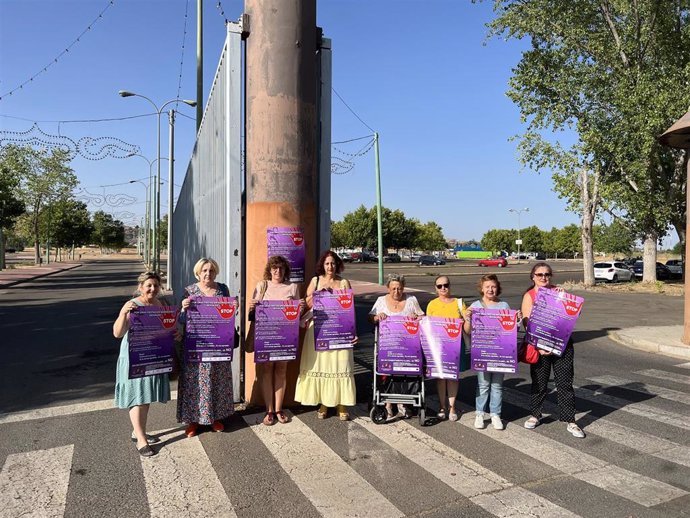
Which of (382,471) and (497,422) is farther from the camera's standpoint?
(497,422)

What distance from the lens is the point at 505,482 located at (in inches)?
155

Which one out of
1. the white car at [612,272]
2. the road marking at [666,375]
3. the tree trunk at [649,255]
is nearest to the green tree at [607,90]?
the tree trunk at [649,255]

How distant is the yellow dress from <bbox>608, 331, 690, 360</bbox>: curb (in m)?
7.55

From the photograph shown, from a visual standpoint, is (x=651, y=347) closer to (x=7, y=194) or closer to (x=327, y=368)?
(x=327, y=368)

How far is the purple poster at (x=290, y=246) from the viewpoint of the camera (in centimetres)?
578

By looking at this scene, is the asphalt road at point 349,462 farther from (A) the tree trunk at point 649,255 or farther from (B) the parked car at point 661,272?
(B) the parked car at point 661,272

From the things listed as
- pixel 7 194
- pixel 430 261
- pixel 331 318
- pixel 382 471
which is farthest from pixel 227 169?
pixel 430 261

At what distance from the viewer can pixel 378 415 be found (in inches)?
208

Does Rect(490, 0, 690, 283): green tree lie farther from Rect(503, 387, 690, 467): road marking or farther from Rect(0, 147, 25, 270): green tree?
Rect(0, 147, 25, 270): green tree

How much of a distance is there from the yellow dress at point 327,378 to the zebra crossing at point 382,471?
0.28 metres

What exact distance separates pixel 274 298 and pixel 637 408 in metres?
4.59

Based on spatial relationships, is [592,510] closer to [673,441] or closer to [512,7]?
[673,441]

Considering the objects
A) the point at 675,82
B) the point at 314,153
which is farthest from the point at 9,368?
the point at 675,82

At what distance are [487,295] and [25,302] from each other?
17.3 metres
